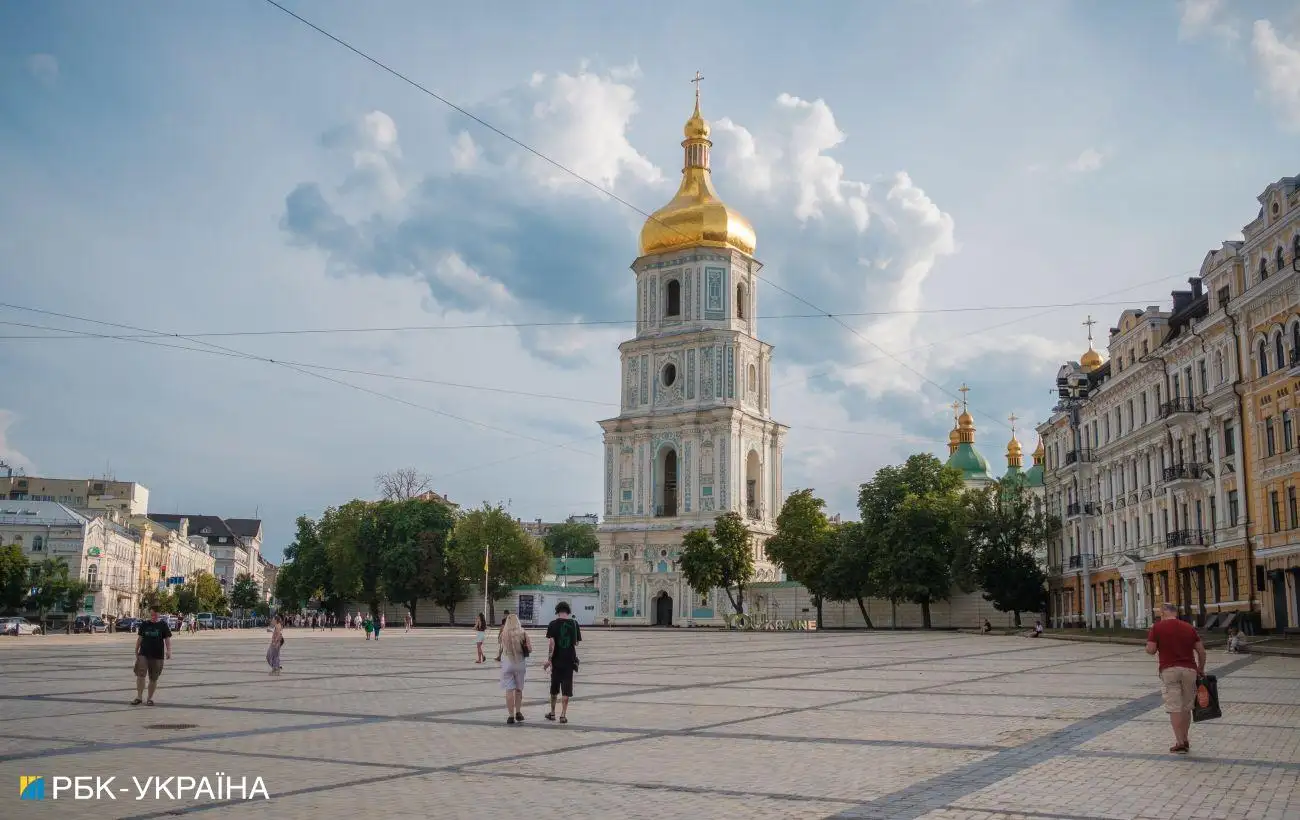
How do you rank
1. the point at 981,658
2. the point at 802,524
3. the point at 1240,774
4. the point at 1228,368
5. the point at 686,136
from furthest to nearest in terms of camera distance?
the point at 686,136
the point at 802,524
the point at 1228,368
the point at 981,658
the point at 1240,774

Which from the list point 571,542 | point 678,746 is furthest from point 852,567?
point 571,542

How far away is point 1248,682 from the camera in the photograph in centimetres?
2277

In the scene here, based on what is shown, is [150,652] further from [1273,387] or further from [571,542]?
[571,542]

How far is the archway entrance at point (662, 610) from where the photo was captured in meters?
88.4

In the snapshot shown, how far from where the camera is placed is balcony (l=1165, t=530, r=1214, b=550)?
4712 centimetres

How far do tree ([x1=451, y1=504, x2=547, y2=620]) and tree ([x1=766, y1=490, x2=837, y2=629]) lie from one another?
20892 millimetres

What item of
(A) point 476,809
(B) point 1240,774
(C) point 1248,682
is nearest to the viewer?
(A) point 476,809

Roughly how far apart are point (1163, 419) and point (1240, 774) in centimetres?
4234

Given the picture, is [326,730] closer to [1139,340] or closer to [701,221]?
[1139,340]

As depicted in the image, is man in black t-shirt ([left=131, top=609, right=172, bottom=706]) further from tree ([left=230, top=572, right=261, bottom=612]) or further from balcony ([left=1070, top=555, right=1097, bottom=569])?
tree ([left=230, top=572, right=261, bottom=612])

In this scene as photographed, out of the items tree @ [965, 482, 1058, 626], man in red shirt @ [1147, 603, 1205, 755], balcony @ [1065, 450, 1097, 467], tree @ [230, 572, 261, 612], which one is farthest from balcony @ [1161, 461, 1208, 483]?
tree @ [230, 572, 261, 612]

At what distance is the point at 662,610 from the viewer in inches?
3499

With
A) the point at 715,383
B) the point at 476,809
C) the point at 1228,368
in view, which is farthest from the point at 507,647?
the point at 715,383

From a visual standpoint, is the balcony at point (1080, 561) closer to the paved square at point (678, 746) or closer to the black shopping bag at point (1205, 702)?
the paved square at point (678, 746)
